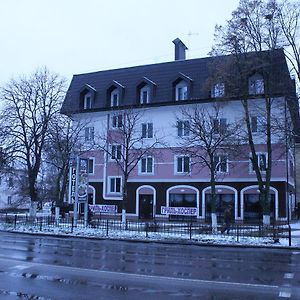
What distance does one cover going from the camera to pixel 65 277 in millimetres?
11234

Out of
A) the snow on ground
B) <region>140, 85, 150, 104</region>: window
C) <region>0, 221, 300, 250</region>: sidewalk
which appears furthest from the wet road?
<region>140, 85, 150, 104</region>: window

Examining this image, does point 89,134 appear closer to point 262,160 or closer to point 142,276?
point 262,160

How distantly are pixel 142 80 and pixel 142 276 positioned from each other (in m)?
36.0

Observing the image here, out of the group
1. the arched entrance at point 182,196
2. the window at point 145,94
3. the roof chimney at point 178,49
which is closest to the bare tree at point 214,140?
the arched entrance at point 182,196

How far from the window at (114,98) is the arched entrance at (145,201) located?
30.4 ft

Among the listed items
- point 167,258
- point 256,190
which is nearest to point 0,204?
point 256,190

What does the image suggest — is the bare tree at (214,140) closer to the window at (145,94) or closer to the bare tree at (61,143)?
the window at (145,94)

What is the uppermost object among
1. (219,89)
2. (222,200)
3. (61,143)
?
(219,89)

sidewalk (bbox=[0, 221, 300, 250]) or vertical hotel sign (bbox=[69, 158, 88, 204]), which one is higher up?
vertical hotel sign (bbox=[69, 158, 88, 204])

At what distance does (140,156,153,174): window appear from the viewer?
4497 cm

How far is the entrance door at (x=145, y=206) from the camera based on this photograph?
1747 inches

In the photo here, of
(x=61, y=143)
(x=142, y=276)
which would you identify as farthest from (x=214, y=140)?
(x=142, y=276)

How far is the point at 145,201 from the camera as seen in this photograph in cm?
4475

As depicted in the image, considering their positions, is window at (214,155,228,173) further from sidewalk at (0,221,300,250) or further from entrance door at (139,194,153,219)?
sidewalk at (0,221,300,250)
